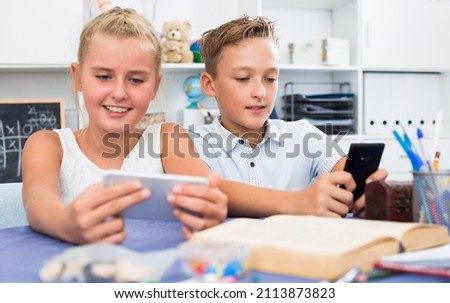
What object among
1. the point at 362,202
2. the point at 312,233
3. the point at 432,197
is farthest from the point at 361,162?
the point at 312,233

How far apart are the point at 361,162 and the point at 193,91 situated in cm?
172

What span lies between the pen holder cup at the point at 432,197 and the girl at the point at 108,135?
0.23 m

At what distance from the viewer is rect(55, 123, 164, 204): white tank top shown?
1070mm

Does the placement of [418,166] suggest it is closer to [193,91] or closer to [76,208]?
[76,208]

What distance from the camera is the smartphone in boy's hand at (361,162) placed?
0.83 metres

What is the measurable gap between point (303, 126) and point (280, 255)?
960 millimetres

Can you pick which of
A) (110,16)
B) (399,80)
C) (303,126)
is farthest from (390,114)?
(110,16)

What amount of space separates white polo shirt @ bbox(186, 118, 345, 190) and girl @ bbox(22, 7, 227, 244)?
0.21 meters

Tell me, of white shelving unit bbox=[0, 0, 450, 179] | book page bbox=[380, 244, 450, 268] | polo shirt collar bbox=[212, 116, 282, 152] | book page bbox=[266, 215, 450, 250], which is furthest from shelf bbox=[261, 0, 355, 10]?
book page bbox=[380, 244, 450, 268]

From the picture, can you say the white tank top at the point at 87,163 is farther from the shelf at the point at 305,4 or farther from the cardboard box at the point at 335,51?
the shelf at the point at 305,4

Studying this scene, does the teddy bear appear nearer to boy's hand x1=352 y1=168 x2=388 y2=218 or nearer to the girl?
the girl

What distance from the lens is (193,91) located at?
2.51 m
